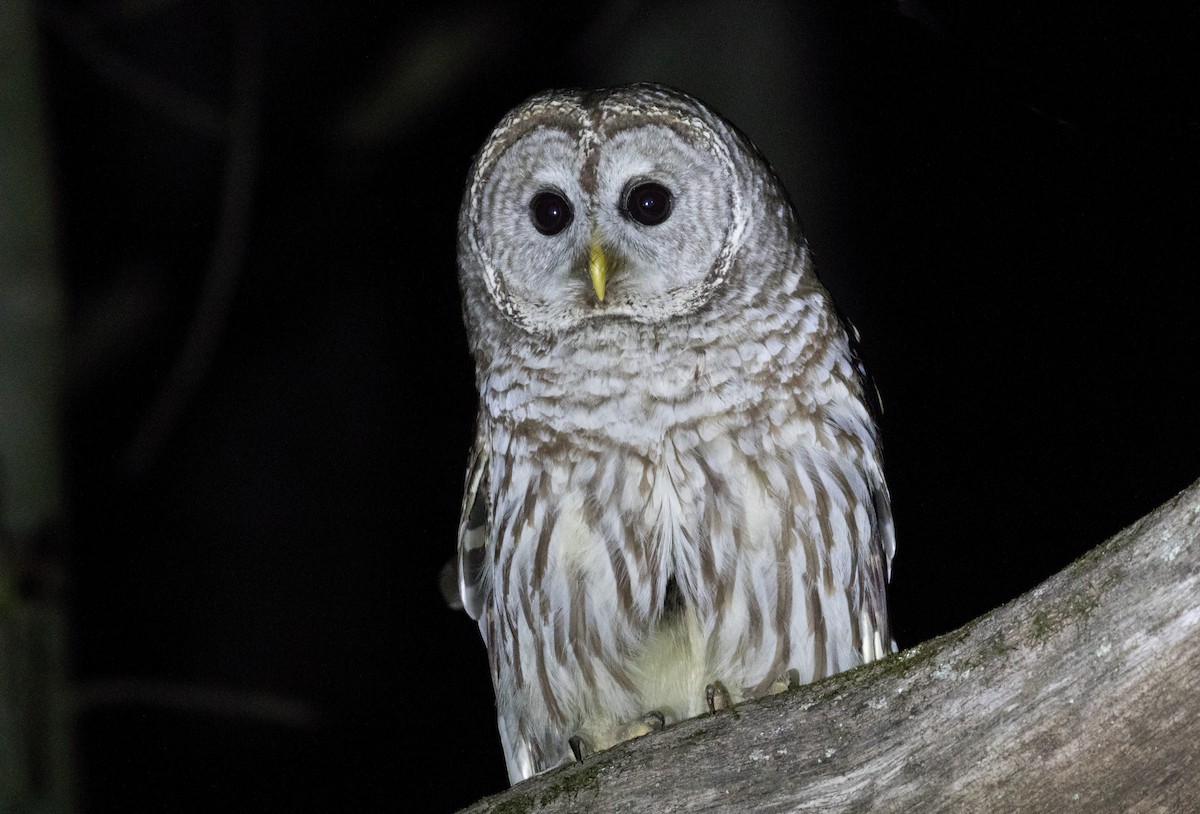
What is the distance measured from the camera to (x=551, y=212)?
2.74 meters

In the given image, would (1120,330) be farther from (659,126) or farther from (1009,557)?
(659,126)

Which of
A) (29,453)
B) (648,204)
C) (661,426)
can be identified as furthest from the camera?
(29,453)

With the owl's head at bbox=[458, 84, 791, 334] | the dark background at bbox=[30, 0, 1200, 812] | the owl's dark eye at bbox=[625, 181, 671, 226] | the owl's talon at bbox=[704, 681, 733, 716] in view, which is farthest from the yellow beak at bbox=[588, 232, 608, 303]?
the dark background at bbox=[30, 0, 1200, 812]

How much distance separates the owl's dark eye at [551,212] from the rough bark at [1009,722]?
3.75 ft

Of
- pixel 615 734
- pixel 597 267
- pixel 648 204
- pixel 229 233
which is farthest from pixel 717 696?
pixel 229 233

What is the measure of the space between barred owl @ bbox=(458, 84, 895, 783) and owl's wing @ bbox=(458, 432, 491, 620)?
0.09 meters

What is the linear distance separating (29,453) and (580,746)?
4.28 feet

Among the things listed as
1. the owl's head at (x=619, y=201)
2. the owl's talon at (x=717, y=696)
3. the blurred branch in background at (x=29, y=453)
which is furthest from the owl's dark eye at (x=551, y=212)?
the blurred branch in background at (x=29, y=453)

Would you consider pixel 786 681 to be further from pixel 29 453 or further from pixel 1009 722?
pixel 29 453

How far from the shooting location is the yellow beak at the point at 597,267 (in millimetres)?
2580

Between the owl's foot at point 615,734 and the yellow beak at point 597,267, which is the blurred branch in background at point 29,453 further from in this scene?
the yellow beak at point 597,267

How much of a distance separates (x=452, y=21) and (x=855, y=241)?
1445 millimetres

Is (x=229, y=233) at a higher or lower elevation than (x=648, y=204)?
higher

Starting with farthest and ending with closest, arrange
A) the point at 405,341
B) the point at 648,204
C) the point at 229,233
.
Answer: the point at 405,341
the point at 229,233
the point at 648,204
